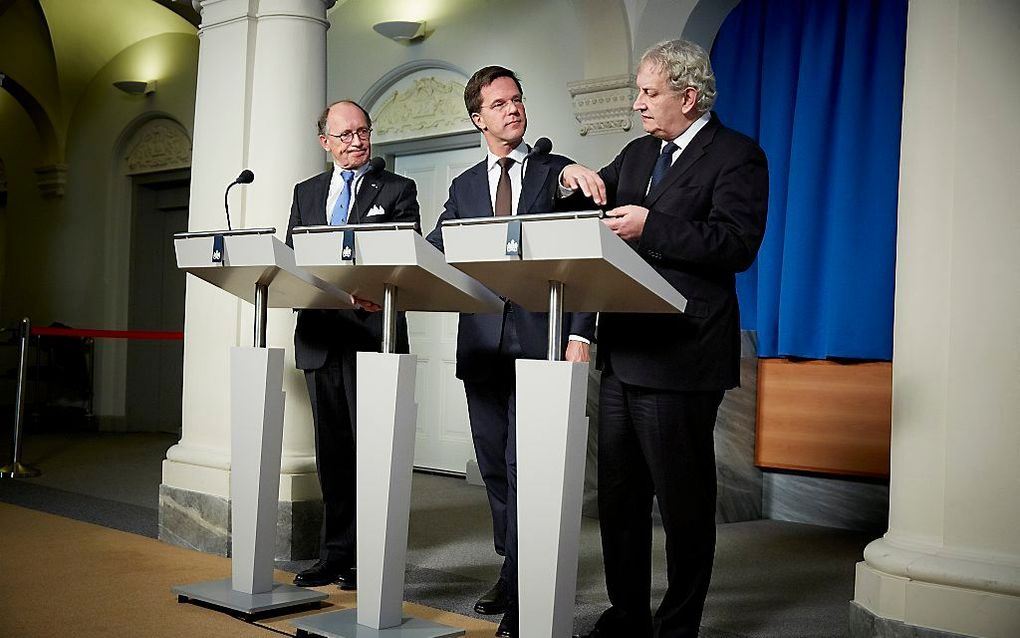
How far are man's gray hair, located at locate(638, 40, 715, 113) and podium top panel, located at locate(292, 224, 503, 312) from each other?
66 cm

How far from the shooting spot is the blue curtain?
5055 millimetres

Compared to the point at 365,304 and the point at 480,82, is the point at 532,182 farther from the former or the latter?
the point at 365,304

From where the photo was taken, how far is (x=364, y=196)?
3506mm

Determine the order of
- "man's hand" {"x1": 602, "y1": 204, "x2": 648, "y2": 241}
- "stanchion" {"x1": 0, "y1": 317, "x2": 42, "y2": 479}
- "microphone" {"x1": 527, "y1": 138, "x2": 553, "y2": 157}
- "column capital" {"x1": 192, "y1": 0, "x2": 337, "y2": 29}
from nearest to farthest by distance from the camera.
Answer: "man's hand" {"x1": 602, "y1": 204, "x2": 648, "y2": 241} < "microphone" {"x1": 527, "y1": 138, "x2": 553, "y2": 157} < "column capital" {"x1": 192, "y1": 0, "x2": 337, "y2": 29} < "stanchion" {"x1": 0, "y1": 317, "x2": 42, "y2": 479}

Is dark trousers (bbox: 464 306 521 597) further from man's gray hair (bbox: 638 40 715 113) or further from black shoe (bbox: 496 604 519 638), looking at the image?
man's gray hair (bbox: 638 40 715 113)

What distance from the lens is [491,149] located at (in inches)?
124

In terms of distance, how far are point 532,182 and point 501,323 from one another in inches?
16.5

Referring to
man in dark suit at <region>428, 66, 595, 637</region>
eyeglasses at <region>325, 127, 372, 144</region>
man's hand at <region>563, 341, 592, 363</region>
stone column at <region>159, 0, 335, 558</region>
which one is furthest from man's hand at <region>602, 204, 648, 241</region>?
stone column at <region>159, 0, 335, 558</region>

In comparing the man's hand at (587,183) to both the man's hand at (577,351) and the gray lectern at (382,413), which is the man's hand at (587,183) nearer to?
the gray lectern at (382,413)

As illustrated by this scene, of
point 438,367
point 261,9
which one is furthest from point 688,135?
point 438,367

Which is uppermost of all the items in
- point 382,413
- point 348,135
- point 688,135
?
point 348,135

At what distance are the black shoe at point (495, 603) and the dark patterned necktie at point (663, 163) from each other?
1372mm

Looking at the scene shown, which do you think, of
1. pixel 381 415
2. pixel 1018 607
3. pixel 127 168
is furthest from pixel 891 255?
pixel 127 168

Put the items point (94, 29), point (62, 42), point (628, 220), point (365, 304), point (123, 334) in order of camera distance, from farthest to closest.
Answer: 1. point (62, 42)
2. point (94, 29)
3. point (123, 334)
4. point (365, 304)
5. point (628, 220)
